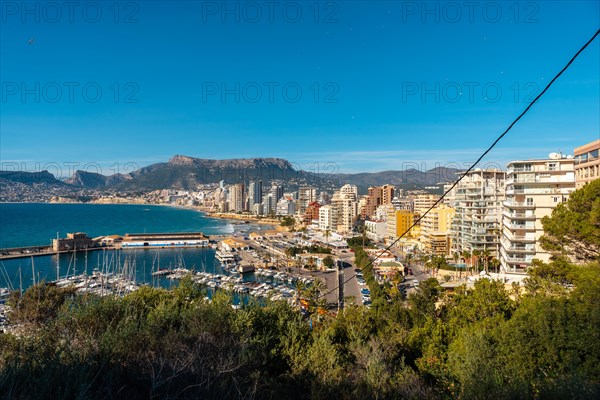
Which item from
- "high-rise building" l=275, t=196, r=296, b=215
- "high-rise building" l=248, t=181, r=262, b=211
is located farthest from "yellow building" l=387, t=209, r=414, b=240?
"high-rise building" l=248, t=181, r=262, b=211

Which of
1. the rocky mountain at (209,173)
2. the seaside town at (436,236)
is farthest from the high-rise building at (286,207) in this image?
the rocky mountain at (209,173)

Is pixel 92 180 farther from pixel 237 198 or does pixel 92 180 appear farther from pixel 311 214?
pixel 311 214

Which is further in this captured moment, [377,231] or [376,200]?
[376,200]

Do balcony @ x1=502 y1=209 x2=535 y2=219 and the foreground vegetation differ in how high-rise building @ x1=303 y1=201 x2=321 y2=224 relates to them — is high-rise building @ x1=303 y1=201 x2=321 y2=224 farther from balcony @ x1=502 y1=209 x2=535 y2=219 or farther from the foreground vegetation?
the foreground vegetation

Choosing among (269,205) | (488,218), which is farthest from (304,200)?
(488,218)

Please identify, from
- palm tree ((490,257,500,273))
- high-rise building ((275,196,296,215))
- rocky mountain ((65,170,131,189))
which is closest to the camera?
palm tree ((490,257,500,273))

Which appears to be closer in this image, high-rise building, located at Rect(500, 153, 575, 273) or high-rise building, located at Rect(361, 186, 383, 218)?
high-rise building, located at Rect(500, 153, 575, 273)

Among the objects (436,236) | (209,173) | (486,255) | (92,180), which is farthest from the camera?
(92,180)
